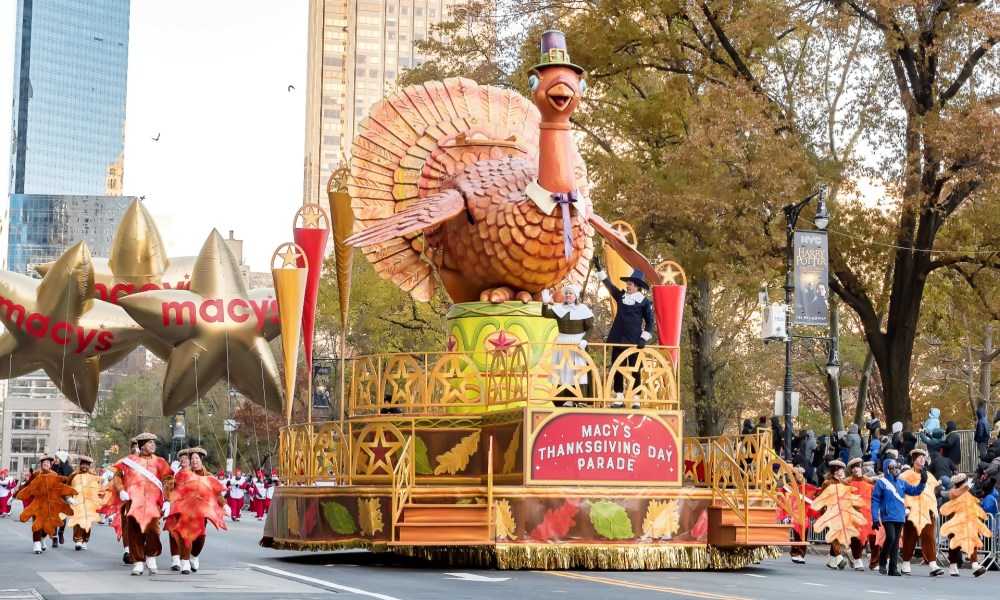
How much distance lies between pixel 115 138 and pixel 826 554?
471ft

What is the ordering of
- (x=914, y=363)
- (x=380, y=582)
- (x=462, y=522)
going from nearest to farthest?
(x=380, y=582) < (x=462, y=522) < (x=914, y=363)

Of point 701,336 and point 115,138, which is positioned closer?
point 701,336

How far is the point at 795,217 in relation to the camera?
2777cm

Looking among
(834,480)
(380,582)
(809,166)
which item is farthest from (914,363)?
(380,582)

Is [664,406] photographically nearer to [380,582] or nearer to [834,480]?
[834,480]

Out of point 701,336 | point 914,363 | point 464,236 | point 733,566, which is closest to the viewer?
point 733,566

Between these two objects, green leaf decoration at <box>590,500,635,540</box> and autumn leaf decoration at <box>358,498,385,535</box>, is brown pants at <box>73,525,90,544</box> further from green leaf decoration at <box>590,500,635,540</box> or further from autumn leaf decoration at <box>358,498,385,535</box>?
green leaf decoration at <box>590,500,635,540</box>

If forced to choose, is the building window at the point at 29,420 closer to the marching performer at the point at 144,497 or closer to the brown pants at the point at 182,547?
the marching performer at the point at 144,497

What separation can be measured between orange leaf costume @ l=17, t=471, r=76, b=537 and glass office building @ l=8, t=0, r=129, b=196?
446ft

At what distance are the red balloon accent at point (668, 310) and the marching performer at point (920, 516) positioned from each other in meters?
3.75

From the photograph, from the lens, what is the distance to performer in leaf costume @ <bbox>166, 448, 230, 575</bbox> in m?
16.4

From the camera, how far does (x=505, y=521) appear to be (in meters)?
16.5

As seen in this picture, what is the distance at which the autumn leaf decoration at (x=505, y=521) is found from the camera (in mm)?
16484

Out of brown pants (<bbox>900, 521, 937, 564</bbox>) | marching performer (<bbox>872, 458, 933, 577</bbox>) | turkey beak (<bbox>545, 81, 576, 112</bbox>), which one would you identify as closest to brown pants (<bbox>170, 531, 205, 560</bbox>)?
turkey beak (<bbox>545, 81, 576, 112</bbox>)
